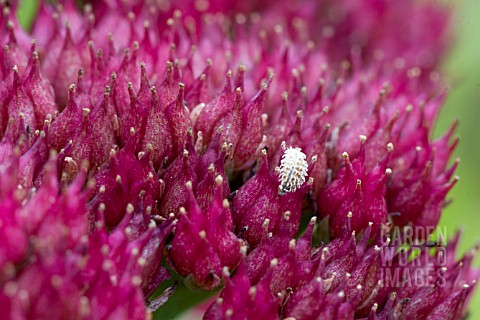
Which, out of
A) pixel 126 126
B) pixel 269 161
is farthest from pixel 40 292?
pixel 269 161

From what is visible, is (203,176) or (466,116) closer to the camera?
(203,176)

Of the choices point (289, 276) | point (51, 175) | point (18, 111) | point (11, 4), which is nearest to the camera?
point (51, 175)

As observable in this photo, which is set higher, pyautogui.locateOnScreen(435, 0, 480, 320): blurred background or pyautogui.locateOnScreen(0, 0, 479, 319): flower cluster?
pyautogui.locateOnScreen(435, 0, 480, 320): blurred background

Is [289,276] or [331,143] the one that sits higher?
[331,143]

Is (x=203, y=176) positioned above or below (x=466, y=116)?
below

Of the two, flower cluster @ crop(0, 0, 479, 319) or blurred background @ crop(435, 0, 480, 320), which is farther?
blurred background @ crop(435, 0, 480, 320)

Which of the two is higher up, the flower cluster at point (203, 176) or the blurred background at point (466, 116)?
the blurred background at point (466, 116)

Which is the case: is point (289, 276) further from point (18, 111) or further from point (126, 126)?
point (18, 111)

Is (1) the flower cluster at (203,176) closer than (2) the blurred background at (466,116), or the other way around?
(1) the flower cluster at (203,176)
